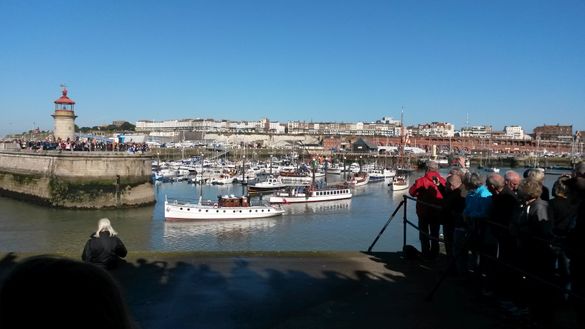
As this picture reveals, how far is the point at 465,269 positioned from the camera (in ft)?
23.4

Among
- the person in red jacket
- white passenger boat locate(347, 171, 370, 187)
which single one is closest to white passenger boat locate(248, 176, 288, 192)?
white passenger boat locate(347, 171, 370, 187)

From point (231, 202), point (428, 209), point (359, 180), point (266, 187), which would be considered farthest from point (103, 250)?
point (359, 180)

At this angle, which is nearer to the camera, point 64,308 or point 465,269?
point 64,308

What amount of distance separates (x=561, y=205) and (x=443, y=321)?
185 centimetres

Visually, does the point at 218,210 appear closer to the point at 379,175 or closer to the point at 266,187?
the point at 266,187

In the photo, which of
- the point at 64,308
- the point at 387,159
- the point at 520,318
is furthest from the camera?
the point at 387,159

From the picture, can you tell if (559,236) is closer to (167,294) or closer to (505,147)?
(167,294)

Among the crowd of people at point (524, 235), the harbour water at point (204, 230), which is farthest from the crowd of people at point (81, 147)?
the crowd of people at point (524, 235)

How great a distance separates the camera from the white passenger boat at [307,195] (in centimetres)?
4393

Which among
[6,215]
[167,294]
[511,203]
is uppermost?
[511,203]

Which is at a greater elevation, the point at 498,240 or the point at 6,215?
the point at 498,240

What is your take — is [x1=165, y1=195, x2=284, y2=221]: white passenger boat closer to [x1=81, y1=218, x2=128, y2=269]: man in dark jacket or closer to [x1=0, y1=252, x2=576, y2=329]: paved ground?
[x1=0, y1=252, x2=576, y2=329]: paved ground

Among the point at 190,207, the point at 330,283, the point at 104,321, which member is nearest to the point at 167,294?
the point at 330,283

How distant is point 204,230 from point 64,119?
2280 cm
